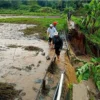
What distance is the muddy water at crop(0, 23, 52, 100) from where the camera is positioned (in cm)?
883

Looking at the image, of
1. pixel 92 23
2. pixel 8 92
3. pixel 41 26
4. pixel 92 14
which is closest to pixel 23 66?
pixel 8 92

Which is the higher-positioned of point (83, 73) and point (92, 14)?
point (83, 73)

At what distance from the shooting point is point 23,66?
11312 mm

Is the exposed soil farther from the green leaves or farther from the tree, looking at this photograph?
the tree

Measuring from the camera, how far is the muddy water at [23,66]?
8.83 meters

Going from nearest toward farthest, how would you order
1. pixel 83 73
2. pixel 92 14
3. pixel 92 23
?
pixel 83 73 → pixel 92 14 → pixel 92 23

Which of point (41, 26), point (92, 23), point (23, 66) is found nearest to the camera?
point (23, 66)

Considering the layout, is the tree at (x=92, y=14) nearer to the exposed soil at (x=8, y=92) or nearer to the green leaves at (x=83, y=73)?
the exposed soil at (x=8, y=92)

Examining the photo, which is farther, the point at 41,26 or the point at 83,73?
the point at 41,26

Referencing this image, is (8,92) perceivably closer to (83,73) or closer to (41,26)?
(83,73)

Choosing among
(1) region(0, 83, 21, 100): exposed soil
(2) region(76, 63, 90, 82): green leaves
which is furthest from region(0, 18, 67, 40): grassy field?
(2) region(76, 63, 90, 82): green leaves

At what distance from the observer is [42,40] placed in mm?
18359

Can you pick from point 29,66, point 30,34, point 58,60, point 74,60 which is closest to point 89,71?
point 29,66

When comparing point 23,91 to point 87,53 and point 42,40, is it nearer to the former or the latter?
point 42,40
